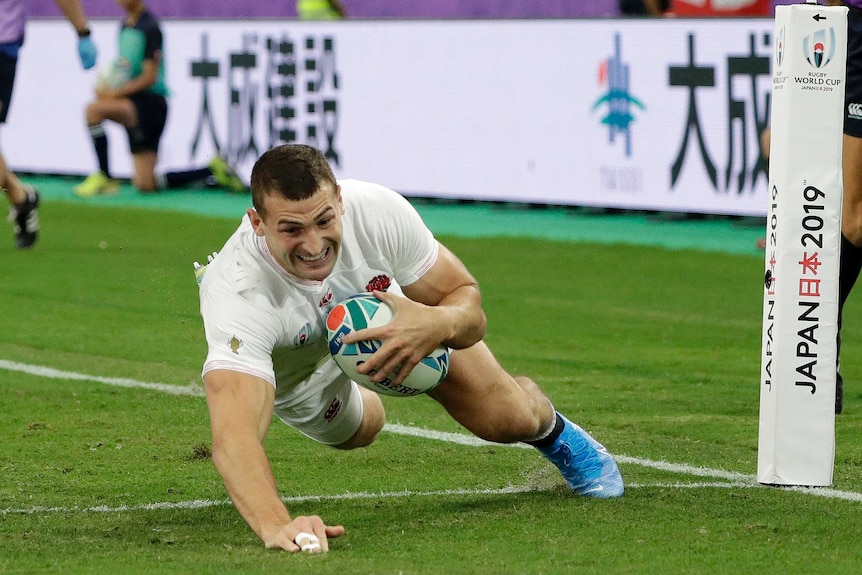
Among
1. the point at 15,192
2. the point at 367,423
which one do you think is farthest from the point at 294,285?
the point at 15,192

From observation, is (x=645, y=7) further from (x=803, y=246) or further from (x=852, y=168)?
(x=803, y=246)

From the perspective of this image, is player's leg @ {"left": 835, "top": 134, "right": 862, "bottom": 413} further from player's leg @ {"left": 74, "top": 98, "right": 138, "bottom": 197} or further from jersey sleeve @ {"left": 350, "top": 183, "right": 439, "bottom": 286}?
player's leg @ {"left": 74, "top": 98, "right": 138, "bottom": 197}

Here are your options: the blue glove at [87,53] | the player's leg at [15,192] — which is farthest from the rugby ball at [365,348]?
the blue glove at [87,53]

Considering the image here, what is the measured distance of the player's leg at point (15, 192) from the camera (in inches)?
476

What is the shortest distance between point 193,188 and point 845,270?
12.8m

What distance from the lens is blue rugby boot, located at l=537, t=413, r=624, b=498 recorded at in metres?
5.68

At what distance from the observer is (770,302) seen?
5613mm

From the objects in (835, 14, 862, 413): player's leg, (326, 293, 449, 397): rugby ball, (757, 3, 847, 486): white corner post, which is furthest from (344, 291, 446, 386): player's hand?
(835, 14, 862, 413): player's leg

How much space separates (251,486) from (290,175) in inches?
38.0

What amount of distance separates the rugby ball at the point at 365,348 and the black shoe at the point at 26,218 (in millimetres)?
7770

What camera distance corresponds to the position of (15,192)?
1216 centimetres

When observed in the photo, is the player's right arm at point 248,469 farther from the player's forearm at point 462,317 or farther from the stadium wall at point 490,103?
the stadium wall at point 490,103

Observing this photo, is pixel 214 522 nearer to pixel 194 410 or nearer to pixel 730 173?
pixel 194 410

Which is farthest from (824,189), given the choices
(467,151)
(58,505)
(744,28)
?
(467,151)
